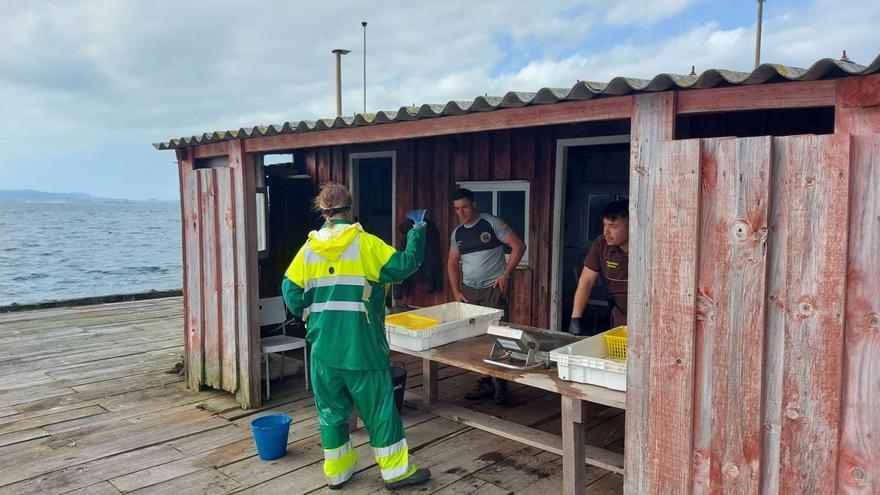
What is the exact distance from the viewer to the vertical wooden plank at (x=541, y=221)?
19.4 feet

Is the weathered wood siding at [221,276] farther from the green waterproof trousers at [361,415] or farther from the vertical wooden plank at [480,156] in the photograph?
the vertical wooden plank at [480,156]

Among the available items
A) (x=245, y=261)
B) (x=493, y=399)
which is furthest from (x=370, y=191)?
(x=493, y=399)

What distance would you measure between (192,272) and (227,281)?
0.67m

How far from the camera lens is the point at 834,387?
2.28m

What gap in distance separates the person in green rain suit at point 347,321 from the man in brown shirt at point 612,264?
4.56ft

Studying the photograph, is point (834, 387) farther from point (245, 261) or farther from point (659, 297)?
point (245, 261)

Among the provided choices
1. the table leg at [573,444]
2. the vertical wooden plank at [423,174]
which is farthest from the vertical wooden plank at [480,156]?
the table leg at [573,444]

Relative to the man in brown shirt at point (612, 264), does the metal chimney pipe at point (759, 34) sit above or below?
above

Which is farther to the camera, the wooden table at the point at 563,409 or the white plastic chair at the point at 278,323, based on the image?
the white plastic chair at the point at 278,323

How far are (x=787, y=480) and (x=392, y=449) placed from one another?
6.86ft

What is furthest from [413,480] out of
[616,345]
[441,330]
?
[616,345]

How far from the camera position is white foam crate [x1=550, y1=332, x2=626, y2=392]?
124 inches

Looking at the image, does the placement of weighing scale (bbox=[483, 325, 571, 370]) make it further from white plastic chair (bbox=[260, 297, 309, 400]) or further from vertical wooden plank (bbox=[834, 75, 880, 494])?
white plastic chair (bbox=[260, 297, 309, 400])

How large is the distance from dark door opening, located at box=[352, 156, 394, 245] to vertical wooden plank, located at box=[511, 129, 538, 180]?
212 centimetres
